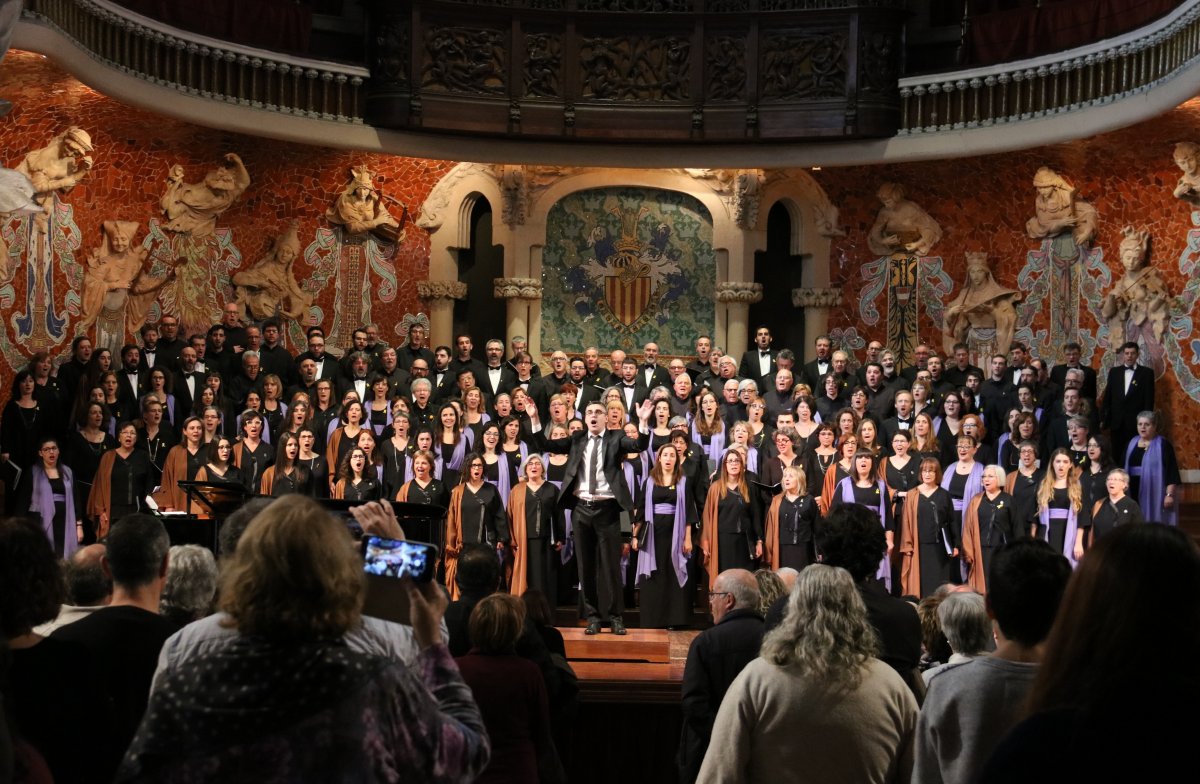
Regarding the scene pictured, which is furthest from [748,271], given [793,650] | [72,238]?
[793,650]

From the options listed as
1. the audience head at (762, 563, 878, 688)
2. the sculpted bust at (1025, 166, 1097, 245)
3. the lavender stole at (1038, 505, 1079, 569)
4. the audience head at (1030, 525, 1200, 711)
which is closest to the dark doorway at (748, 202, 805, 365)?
the sculpted bust at (1025, 166, 1097, 245)

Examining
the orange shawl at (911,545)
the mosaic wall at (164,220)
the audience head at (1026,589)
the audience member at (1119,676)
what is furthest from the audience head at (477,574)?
the mosaic wall at (164,220)

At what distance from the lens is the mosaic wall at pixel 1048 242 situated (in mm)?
12633

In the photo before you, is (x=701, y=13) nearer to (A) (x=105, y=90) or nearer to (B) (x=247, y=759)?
(A) (x=105, y=90)

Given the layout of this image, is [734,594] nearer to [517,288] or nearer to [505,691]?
[505,691]

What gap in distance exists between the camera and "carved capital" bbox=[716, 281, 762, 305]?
14914 millimetres

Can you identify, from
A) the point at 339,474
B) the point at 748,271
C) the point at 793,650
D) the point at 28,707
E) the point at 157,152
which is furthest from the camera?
the point at 748,271

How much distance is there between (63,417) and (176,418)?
0.84 m

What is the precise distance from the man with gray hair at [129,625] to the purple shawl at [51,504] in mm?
7293

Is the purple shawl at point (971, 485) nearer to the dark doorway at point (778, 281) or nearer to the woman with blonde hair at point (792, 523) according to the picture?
the woman with blonde hair at point (792, 523)

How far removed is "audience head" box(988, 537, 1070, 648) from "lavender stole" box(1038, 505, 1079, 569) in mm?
7562

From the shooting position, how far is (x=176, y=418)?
1164cm

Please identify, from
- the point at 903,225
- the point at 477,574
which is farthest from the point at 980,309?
the point at 477,574

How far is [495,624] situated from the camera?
149 inches
